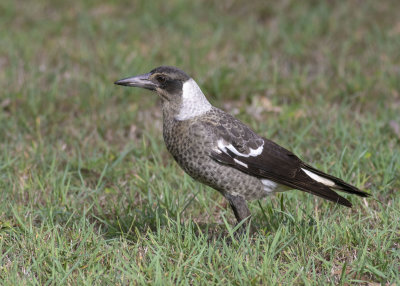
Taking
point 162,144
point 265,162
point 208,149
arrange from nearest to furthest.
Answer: point 208,149, point 265,162, point 162,144

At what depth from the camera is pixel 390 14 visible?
7758mm

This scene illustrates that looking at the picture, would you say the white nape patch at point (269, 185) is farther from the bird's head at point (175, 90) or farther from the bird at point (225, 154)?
the bird's head at point (175, 90)

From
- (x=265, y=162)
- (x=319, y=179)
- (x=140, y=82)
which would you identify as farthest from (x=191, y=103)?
(x=319, y=179)

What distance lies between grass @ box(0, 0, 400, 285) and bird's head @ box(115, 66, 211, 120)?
0.64 meters

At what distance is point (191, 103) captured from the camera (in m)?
3.88

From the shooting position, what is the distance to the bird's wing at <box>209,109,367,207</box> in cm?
368

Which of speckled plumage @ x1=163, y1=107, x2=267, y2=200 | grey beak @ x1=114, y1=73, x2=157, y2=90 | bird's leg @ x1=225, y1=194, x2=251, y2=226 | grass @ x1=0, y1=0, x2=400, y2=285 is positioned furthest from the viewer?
grey beak @ x1=114, y1=73, x2=157, y2=90

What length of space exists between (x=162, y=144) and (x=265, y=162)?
161cm

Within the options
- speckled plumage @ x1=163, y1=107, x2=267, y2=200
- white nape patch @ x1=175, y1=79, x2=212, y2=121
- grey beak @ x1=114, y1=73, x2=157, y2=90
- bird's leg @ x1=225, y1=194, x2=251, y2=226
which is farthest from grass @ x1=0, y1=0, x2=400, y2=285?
grey beak @ x1=114, y1=73, x2=157, y2=90

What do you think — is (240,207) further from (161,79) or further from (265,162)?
(161,79)

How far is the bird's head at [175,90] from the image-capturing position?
3873 millimetres

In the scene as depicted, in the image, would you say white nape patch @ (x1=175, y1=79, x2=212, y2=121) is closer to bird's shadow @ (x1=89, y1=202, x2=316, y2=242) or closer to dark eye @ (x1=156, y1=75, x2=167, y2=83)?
dark eye @ (x1=156, y1=75, x2=167, y2=83)

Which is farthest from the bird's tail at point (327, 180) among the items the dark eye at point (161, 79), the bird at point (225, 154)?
the dark eye at point (161, 79)

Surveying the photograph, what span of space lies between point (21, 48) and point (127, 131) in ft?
7.20
